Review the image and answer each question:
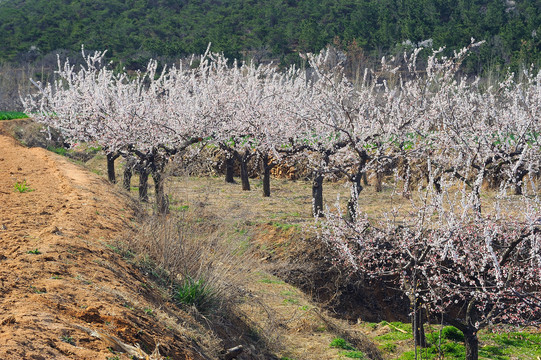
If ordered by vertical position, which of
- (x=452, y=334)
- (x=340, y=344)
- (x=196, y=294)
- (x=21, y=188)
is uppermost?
(x=21, y=188)

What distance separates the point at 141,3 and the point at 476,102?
6386 centimetres

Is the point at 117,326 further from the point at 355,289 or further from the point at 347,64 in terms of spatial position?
the point at 347,64

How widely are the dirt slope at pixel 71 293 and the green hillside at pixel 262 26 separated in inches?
1550

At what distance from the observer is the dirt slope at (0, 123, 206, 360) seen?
4086mm

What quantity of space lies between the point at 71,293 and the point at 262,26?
197 ft

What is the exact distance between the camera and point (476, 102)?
19.7 metres

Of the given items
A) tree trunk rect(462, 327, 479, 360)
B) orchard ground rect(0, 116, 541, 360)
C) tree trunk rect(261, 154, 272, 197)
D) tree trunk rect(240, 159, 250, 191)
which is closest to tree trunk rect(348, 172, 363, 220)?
orchard ground rect(0, 116, 541, 360)

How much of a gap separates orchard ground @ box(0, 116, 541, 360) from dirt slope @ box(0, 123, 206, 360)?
0.5 inches

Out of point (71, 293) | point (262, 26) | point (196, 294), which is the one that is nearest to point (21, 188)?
point (196, 294)

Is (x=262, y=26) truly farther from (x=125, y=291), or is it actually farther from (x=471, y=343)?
(x=125, y=291)

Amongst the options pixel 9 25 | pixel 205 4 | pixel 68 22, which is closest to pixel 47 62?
pixel 68 22

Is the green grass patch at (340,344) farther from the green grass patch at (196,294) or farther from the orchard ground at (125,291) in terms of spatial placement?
the green grass patch at (196,294)

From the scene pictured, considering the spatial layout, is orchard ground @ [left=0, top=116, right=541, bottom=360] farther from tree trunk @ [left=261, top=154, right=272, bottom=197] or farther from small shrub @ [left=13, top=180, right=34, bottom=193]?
tree trunk @ [left=261, top=154, right=272, bottom=197]

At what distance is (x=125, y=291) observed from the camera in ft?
19.0
